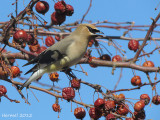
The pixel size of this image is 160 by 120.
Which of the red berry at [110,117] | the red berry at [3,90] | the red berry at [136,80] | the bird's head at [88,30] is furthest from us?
the bird's head at [88,30]

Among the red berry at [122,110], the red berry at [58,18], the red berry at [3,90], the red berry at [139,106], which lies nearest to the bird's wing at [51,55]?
the red berry at [3,90]

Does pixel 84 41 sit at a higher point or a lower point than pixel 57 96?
higher

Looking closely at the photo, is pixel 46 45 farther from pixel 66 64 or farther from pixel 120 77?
pixel 120 77

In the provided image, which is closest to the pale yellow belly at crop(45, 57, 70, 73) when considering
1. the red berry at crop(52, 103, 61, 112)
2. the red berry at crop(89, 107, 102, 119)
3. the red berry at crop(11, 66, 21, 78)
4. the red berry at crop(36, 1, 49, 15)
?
the red berry at crop(11, 66, 21, 78)

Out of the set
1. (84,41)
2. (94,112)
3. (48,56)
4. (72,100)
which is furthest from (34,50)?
(94,112)

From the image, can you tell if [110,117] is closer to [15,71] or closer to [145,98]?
[145,98]

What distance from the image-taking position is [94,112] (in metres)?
2.66

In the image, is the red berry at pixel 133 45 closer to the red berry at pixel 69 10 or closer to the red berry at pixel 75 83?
the red berry at pixel 69 10

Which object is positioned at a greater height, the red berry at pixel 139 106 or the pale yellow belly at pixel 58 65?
the pale yellow belly at pixel 58 65

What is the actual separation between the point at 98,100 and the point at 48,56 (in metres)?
0.95

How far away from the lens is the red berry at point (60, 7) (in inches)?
109

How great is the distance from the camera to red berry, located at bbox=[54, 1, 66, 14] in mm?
2758

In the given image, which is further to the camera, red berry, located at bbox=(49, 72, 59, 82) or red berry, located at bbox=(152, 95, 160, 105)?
red berry, located at bbox=(49, 72, 59, 82)

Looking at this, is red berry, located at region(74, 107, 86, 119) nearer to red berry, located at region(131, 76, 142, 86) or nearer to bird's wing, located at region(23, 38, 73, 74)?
bird's wing, located at region(23, 38, 73, 74)
